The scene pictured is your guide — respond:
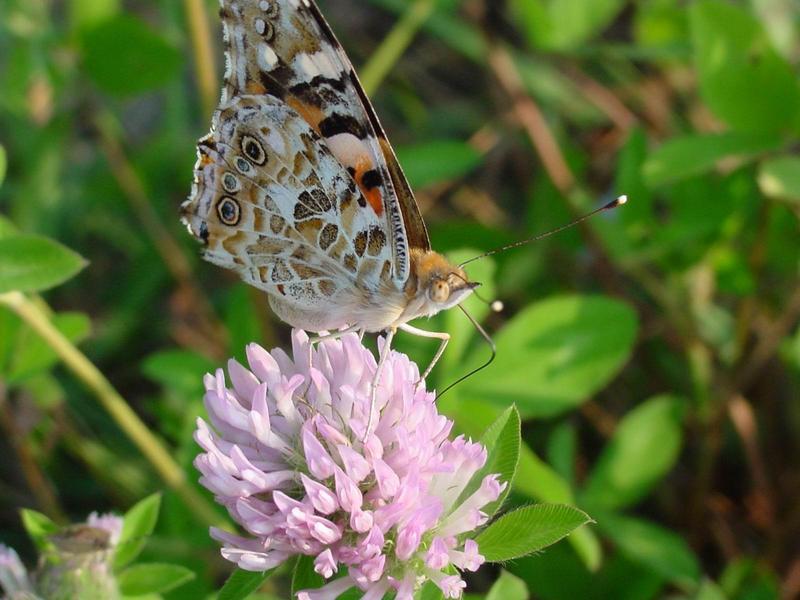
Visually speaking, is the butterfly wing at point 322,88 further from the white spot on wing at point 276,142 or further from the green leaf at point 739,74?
the green leaf at point 739,74

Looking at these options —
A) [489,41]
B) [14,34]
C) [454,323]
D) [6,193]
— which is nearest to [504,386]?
[454,323]

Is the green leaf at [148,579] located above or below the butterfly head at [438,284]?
below

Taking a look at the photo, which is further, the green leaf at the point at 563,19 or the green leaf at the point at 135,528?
the green leaf at the point at 563,19

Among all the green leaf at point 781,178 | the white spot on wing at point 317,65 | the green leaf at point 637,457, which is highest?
the white spot on wing at point 317,65

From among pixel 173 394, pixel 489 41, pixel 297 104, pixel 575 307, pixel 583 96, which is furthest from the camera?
pixel 583 96

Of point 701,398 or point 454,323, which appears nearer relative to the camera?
point 454,323

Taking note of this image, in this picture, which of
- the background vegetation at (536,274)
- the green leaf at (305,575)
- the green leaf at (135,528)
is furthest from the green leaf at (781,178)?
the green leaf at (135,528)

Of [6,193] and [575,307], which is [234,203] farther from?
[6,193]
